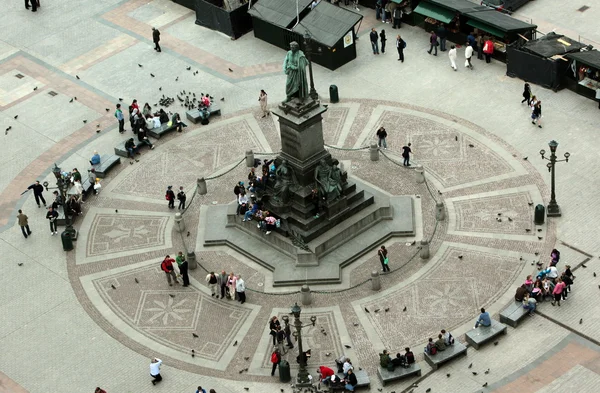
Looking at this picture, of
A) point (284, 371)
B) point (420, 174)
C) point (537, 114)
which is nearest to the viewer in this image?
point (284, 371)

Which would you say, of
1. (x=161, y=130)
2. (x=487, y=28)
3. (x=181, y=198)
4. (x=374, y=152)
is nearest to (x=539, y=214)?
(x=374, y=152)

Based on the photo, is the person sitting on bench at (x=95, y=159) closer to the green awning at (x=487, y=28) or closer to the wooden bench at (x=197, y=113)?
the wooden bench at (x=197, y=113)

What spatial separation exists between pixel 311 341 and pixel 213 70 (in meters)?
24.6

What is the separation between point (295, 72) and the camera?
48.8m

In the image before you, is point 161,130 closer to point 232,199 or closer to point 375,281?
point 232,199

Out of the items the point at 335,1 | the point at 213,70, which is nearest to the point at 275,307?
the point at 213,70

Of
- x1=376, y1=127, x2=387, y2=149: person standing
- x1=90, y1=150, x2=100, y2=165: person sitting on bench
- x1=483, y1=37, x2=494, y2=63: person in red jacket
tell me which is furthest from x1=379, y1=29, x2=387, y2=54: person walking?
x1=90, y1=150, x2=100, y2=165: person sitting on bench

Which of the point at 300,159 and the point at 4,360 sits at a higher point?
the point at 300,159

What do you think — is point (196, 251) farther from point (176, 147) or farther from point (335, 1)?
point (335, 1)

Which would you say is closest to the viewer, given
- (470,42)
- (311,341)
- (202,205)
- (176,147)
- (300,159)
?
(311,341)

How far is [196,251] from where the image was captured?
174 feet

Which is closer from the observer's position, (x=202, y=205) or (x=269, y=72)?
(x=202, y=205)

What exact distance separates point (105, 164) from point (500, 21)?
24098mm

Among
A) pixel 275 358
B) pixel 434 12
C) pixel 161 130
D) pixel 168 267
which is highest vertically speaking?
pixel 434 12
